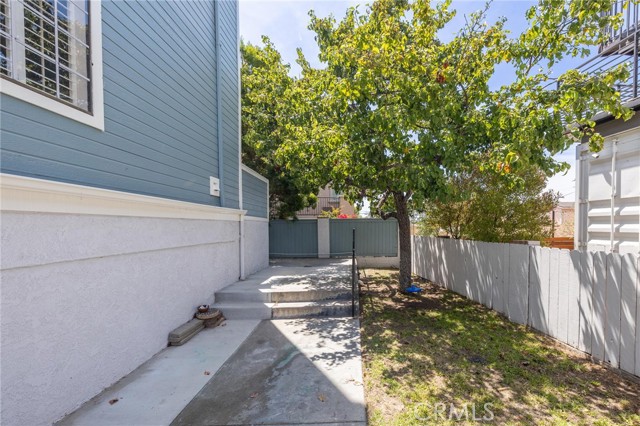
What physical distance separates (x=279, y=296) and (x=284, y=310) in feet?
1.21

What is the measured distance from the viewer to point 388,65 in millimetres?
4676

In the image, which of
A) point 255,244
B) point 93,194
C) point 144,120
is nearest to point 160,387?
point 93,194

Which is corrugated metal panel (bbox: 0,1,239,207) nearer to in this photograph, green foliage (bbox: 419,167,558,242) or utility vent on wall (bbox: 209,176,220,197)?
utility vent on wall (bbox: 209,176,220,197)

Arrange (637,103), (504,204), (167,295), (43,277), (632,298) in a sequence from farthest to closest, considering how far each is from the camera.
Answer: (504,204) < (167,295) < (637,103) < (632,298) < (43,277)

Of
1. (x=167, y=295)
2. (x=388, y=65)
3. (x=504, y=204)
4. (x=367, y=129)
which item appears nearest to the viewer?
(x=167, y=295)

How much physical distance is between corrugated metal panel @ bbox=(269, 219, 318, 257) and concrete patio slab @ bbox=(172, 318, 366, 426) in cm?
692

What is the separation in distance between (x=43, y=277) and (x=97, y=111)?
177 centimetres

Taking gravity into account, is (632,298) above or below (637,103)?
below

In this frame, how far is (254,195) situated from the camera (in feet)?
28.1

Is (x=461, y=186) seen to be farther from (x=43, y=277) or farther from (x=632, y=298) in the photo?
(x=43, y=277)

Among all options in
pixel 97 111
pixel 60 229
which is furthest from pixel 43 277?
pixel 97 111

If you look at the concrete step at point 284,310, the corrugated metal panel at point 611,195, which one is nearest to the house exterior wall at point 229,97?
the concrete step at point 284,310

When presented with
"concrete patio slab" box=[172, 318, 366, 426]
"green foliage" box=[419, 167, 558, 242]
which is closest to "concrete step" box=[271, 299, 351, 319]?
"concrete patio slab" box=[172, 318, 366, 426]

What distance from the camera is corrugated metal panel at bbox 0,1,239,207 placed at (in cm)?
256
